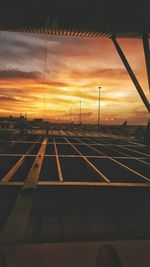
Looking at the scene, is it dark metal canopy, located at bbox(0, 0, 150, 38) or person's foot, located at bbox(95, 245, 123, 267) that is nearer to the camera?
person's foot, located at bbox(95, 245, 123, 267)

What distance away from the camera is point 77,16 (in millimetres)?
6457

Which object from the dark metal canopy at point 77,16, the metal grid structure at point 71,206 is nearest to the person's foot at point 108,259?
the metal grid structure at point 71,206

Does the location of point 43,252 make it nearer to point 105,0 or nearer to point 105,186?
point 105,0

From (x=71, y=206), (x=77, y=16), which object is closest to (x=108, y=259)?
(x=71, y=206)

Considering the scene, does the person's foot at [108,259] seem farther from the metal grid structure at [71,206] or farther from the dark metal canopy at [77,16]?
the dark metal canopy at [77,16]

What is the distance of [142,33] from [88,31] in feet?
4.47

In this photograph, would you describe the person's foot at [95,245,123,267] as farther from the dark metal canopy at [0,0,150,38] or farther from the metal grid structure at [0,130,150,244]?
the dark metal canopy at [0,0,150,38]

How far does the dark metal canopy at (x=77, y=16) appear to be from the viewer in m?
5.92

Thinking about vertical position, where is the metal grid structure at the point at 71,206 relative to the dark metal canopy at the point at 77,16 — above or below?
below

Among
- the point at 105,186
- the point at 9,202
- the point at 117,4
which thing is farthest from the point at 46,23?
the point at 105,186

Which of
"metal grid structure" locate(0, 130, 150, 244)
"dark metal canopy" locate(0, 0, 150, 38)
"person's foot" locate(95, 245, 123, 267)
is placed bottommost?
"metal grid structure" locate(0, 130, 150, 244)

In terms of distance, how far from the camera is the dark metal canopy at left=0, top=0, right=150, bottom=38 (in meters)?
5.92

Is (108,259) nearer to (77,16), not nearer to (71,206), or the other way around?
(71,206)

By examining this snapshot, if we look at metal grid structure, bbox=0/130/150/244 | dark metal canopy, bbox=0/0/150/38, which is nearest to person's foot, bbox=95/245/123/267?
metal grid structure, bbox=0/130/150/244
